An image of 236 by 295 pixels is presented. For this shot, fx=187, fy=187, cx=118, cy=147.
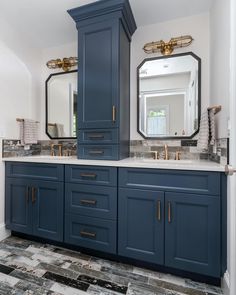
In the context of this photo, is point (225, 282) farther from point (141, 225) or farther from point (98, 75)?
point (98, 75)

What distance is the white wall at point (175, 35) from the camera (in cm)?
201

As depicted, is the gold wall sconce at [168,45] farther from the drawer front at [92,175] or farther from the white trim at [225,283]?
the white trim at [225,283]

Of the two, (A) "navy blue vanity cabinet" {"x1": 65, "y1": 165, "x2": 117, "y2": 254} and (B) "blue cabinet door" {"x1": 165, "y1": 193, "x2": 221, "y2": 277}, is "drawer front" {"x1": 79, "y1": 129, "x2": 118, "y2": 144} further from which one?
(B) "blue cabinet door" {"x1": 165, "y1": 193, "x2": 221, "y2": 277}

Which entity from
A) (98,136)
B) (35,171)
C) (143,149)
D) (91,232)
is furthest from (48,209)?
(143,149)

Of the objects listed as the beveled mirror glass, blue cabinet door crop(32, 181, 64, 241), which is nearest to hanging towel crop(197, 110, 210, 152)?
the beveled mirror glass

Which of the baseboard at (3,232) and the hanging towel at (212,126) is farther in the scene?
the baseboard at (3,232)

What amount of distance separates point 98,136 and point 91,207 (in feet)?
2.28

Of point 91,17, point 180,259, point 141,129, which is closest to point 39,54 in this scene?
point 91,17

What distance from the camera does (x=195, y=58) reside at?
6.67ft

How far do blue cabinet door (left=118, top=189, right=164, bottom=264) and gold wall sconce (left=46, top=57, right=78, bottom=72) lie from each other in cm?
186

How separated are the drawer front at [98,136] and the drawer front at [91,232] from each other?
0.74 m

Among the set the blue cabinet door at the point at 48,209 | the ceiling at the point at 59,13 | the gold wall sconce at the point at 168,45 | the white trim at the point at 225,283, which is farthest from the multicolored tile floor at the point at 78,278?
the ceiling at the point at 59,13

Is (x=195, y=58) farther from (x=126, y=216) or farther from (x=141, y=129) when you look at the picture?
(x=126, y=216)

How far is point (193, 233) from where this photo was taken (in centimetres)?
144
